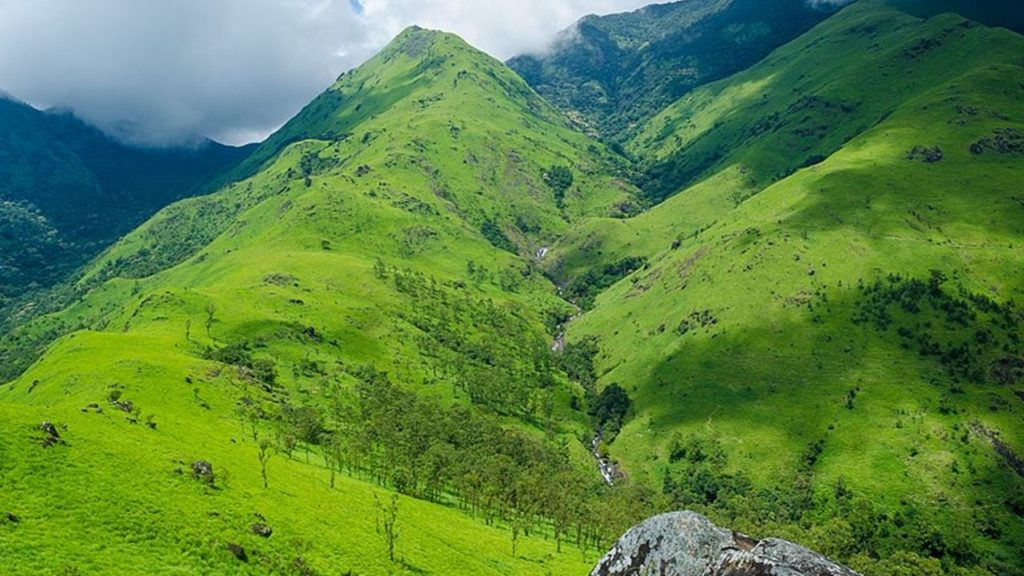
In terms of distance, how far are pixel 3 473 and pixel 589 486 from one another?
160321 millimetres

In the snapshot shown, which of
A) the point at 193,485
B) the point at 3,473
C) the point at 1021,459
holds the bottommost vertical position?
the point at 1021,459

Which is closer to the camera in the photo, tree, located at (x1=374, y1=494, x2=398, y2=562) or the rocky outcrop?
the rocky outcrop

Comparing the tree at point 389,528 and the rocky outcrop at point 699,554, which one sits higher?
the rocky outcrop at point 699,554

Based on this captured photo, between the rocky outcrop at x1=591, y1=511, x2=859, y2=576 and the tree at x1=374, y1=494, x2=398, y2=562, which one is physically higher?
the rocky outcrop at x1=591, y1=511, x2=859, y2=576

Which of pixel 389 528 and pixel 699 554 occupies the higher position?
pixel 699 554

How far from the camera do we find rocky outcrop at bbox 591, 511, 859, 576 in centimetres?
3216

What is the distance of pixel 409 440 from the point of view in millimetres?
155375

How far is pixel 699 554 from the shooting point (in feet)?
128

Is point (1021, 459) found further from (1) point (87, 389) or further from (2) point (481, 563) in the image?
(1) point (87, 389)

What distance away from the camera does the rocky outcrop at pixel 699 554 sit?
32156 millimetres

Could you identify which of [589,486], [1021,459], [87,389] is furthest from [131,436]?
[1021,459]

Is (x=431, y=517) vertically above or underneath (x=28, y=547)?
underneath

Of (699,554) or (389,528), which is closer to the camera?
(699,554)

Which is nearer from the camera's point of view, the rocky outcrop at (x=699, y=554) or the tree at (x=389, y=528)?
the rocky outcrop at (x=699, y=554)
